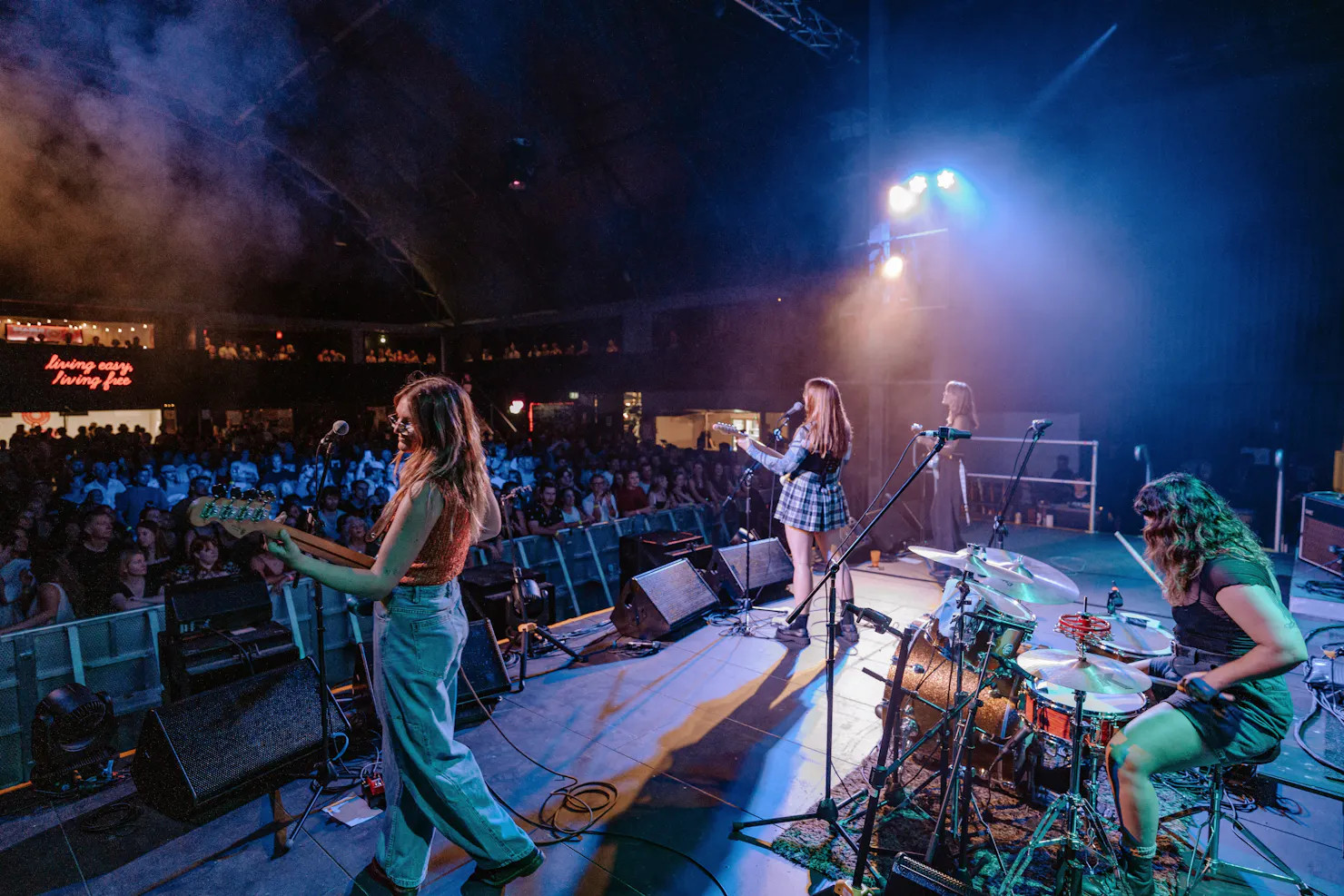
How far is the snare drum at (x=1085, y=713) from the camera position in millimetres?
2334

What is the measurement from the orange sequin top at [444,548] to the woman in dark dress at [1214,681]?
2.34 meters

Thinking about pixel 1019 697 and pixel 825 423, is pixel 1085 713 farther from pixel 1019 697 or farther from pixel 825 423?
pixel 825 423

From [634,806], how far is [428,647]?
4.57 feet

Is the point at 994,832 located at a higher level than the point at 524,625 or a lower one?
lower

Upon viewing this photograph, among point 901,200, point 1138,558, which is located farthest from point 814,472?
point 901,200

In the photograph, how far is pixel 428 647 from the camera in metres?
2.18

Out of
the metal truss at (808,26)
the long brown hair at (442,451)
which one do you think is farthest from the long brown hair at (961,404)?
the metal truss at (808,26)

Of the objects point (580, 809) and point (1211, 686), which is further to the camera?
point (580, 809)

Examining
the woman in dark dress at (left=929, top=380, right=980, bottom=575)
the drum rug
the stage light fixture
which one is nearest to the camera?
the drum rug

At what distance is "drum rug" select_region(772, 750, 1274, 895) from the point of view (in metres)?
2.53

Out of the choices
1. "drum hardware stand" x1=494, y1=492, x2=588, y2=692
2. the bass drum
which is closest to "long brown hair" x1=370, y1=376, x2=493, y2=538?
the bass drum

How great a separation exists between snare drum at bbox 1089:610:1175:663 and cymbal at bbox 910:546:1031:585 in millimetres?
901

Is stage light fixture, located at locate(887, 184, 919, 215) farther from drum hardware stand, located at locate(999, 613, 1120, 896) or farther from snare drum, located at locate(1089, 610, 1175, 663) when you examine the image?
drum hardware stand, located at locate(999, 613, 1120, 896)

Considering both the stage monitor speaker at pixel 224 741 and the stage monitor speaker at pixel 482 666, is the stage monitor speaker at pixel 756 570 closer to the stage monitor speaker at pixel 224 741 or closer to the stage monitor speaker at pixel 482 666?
the stage monitor speaker at pixel 482 666
